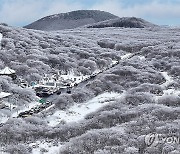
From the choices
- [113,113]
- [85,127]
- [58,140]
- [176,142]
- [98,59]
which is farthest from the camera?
[98,59]

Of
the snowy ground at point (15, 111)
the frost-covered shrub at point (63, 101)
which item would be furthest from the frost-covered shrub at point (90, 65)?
the snowy ground at point (15, 111)

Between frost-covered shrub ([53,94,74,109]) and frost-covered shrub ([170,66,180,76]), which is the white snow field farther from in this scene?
frost-covered shrub ([170,66,180,76])

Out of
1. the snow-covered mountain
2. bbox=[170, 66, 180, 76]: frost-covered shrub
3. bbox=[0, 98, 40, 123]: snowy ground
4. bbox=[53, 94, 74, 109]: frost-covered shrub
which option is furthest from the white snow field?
bbox=[170, 66, 180, 76]: frost-covered shrub

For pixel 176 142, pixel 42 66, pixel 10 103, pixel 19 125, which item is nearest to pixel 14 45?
pixel 42 66

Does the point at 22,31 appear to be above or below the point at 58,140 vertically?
above

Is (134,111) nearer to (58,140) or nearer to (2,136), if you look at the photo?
(58,140)

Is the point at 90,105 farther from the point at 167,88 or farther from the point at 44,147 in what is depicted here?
the point at 44,147

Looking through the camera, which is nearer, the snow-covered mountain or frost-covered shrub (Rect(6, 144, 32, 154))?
frost-covered shrub (Rect(6, 144, 32, 154))

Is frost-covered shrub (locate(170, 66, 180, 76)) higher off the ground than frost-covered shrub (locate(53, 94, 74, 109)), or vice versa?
frost-covered shrub (locate(170, 66, 180, 76))

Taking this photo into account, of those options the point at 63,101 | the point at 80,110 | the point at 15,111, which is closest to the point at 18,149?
the point at 15,111
